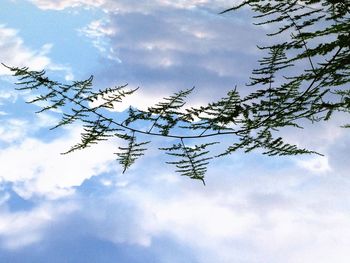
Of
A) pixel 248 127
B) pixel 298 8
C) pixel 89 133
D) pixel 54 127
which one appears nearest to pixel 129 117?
pixel 89 133

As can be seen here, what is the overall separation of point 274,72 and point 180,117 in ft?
3.29

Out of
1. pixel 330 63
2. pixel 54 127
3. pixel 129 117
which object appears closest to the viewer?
pixel 330 63

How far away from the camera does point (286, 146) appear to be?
15.2ft

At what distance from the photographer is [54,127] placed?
14.2 feet

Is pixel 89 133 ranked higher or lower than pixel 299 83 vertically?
lower

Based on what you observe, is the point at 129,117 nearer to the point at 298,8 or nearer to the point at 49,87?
the point at 49,87

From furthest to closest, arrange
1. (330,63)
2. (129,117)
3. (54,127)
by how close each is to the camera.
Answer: (129,117) < (54,127) < (330,63)

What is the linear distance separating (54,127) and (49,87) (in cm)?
42

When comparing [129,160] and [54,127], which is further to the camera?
[129,160]

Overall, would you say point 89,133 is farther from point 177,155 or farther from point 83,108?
point 177,155

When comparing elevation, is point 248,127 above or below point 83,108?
below

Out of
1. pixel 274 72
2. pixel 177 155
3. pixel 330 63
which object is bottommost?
pixel 177 155

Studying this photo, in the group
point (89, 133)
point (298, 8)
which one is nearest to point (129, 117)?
point (89, 133)

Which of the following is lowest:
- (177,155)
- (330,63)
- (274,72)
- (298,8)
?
(177,155)
